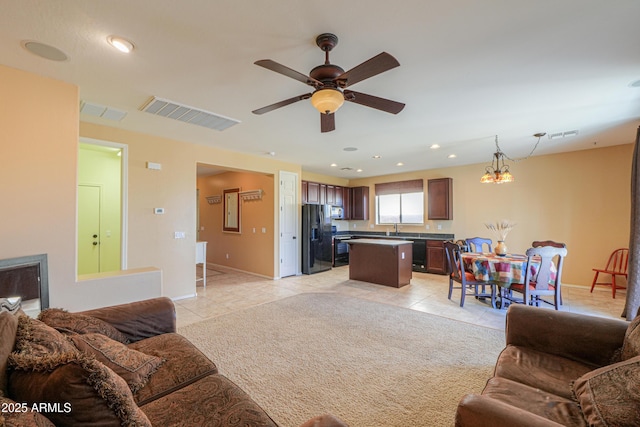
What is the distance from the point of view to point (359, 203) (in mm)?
8453

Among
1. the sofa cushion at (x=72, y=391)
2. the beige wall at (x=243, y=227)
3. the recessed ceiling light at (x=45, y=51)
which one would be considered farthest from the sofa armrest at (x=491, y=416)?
the beige wall at (x=243, y=227)

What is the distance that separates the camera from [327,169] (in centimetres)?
734

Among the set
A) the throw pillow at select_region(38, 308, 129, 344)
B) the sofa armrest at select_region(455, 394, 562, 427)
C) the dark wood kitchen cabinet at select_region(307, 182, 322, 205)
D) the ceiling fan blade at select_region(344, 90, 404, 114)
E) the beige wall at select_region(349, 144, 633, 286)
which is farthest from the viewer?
the dark wood kitchen cabinet at select_region(307, 182, 322, 205)

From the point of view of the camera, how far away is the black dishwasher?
678cm

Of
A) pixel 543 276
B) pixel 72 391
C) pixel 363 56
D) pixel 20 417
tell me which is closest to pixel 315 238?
pixel 543 276

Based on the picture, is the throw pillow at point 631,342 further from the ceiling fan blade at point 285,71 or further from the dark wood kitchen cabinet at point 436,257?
the dark wood kitchen cabinet at point 436,257

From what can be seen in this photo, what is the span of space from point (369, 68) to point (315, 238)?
Result: 5.10 metres

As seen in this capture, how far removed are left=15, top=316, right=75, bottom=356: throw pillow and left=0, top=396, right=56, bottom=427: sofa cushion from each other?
1.00 feet

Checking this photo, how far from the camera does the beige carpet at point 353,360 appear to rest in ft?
6.32

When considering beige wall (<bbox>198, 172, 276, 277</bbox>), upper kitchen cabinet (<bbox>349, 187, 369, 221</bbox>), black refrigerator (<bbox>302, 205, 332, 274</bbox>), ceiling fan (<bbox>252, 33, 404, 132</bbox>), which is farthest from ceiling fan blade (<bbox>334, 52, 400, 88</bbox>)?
upper kitchen cabinet (<bbox>349, 187, 369, 221</bbox>)

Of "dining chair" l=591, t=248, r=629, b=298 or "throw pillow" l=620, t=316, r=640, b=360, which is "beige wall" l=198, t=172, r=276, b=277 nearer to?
"throw pillow" l=620, t=316, r=640, b=360

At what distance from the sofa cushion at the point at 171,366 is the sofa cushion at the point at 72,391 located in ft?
1.76

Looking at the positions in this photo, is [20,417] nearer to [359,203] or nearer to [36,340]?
[36,340]

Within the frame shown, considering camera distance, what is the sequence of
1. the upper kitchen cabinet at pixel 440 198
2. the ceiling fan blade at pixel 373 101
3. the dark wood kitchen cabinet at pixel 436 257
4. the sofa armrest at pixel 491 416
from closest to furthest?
the sofa armrest at pixel 491 416 → the ceiling fan blade at pixel 373 101 → the dark wood kitchen cabinet at pixel 436 257 → the upper kitchen cabinet at pixel 440 198
